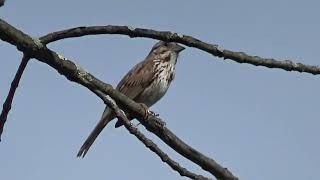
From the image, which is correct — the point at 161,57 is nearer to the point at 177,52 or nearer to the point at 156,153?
the point at 177,52

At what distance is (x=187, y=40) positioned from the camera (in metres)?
2.99

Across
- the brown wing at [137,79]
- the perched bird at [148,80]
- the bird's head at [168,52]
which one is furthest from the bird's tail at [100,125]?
the bird's head at [168,52]

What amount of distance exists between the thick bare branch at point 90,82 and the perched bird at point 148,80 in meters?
6.35

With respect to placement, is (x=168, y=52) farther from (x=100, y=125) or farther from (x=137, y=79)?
(x=100, y=125)

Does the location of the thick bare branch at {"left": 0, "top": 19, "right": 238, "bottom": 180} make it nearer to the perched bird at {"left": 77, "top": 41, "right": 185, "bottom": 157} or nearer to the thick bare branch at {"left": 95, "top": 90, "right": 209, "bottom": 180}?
the thick bare branch at {"left": 95, "top": 90, "right": 209, "bottom": 180}

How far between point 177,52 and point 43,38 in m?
8.50

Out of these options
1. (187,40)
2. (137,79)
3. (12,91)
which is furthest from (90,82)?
(137,79)

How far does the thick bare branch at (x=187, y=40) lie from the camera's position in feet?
9.55

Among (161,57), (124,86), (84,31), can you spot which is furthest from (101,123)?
(84,31)

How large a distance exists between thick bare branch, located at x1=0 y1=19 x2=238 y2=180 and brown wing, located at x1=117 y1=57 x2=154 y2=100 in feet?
23.4

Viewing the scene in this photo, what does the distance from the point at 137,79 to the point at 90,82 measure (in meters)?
7.62

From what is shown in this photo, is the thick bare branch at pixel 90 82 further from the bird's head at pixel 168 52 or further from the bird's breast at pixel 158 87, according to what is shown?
the bird's head at pixel 168 52

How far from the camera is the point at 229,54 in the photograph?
2.98 metres

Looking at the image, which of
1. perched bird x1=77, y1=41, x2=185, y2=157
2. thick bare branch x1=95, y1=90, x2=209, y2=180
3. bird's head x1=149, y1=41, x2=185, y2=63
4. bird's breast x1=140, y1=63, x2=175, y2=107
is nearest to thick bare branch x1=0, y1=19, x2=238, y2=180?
thick bare branch x1=95, y1=90, x2=209, y2=180
